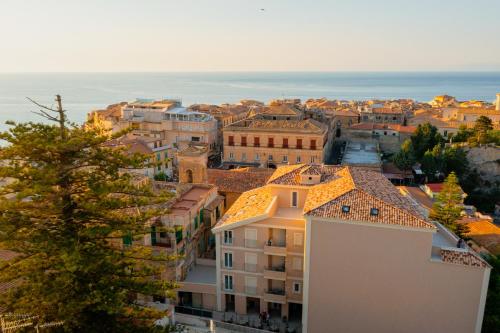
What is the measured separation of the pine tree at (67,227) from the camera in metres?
10.8

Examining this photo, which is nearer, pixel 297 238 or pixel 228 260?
pixel 297 238

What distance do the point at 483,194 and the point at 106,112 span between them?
5437cm

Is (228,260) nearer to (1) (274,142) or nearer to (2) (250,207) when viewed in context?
(2) (250,207)

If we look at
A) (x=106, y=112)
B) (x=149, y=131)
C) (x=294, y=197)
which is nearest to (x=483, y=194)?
(x=294, y=197)

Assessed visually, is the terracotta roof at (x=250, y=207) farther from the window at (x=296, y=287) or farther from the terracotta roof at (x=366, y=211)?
the window at (x=296, y=287)

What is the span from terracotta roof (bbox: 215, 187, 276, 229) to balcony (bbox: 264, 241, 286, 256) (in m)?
1.64

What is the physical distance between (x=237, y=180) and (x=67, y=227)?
2060cm

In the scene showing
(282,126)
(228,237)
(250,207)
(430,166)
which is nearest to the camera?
(228,237)

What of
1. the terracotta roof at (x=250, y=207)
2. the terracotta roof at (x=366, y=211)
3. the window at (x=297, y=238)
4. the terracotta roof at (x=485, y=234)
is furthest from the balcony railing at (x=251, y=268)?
the terracotta roof at (x=485, y=234)

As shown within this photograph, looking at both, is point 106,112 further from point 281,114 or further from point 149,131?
point 281,114

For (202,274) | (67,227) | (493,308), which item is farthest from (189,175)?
(493,308)

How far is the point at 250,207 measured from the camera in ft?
73.1

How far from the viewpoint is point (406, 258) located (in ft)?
57.2

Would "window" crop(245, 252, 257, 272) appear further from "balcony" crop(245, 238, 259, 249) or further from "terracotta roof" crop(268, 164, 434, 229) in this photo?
"terracotta roof" crop(268, 164, 434, 229)
